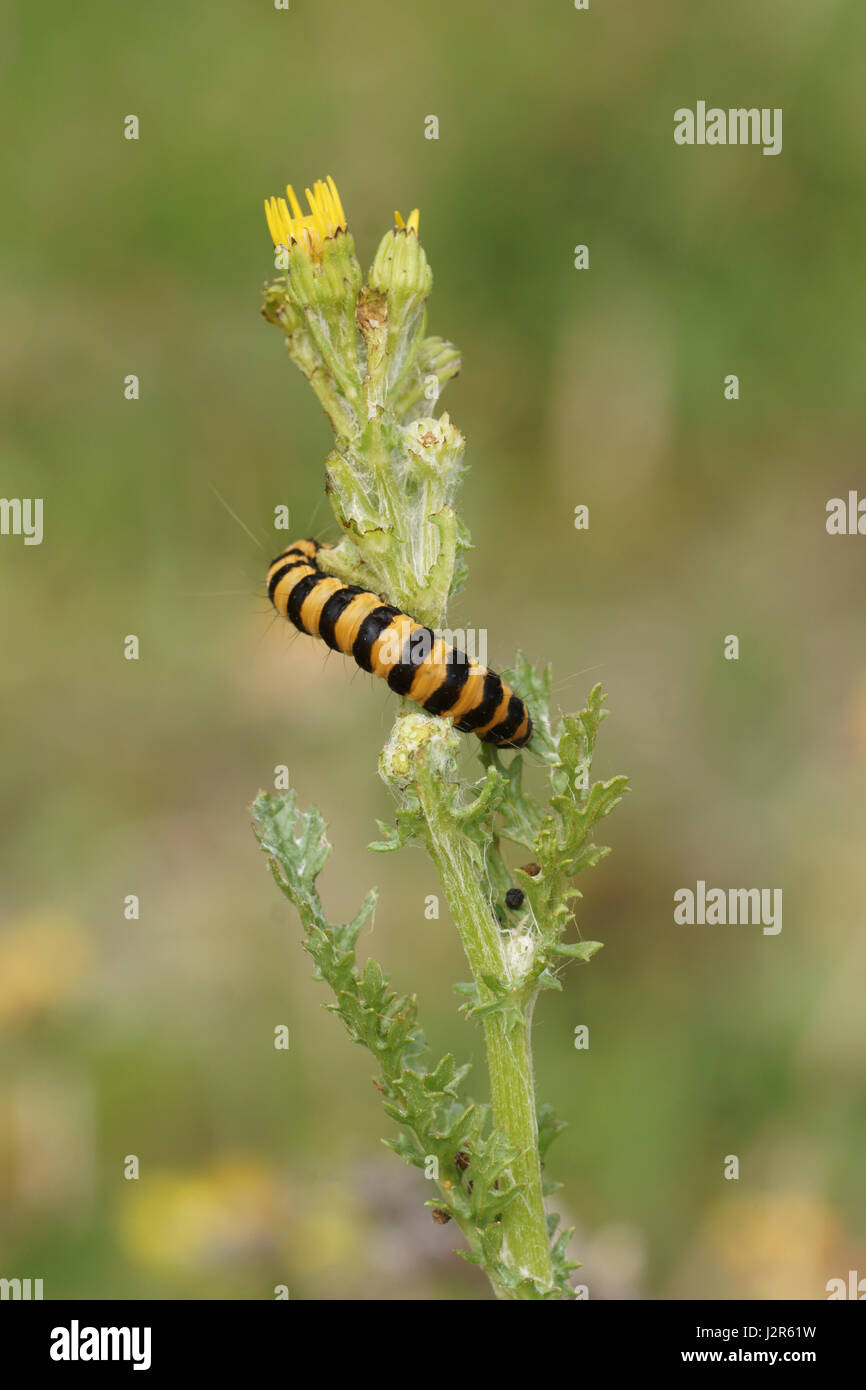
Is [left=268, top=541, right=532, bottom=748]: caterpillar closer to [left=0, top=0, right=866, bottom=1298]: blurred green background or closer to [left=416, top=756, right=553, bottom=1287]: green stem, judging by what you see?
[left=416, top=756, right=553, bottom=1287]: green stem

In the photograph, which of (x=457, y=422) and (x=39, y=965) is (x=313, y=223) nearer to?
(x=39, y=965)

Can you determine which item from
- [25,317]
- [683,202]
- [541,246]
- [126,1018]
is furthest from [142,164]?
[126,1018]

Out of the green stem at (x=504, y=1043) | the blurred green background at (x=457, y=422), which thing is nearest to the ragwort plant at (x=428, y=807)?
the green stem at (x=504, y=1043)

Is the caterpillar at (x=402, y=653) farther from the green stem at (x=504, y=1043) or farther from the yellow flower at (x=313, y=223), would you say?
the yellow flower at (x=313, y=223)

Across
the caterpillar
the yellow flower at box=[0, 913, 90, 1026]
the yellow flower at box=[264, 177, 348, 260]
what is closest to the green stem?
the caterpillar

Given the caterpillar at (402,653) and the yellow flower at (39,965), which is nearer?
the caterpillar at (402,653)

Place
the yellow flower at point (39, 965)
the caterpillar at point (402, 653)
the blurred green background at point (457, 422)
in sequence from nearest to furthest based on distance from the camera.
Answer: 1. the caterpillar at point (402, 653)
2. the yellow flower at point (39, 965)
3. the blurred green background at point (457, 422)

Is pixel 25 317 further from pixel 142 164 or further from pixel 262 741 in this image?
pixel 262 741
